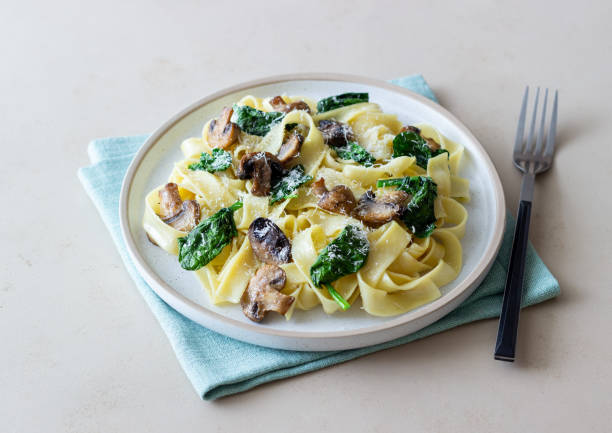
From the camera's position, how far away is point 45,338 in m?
4.93

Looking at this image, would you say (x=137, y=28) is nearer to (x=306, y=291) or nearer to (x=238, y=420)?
(x=306, y=291)

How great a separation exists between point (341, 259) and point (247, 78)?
3444 millimetres

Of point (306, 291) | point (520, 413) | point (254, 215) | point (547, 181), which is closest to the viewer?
point (520, 413)

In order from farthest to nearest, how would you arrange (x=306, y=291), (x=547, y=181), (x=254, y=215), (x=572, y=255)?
(x=547, y=181) → (x=572, y=255) → (x=254, y=215) → (x=306, y=291)

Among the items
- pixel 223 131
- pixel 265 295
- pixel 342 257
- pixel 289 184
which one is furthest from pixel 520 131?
pixel 265 295

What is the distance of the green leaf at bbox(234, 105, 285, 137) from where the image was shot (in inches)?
222

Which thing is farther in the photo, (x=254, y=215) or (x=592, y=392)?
(x=254, y=215)

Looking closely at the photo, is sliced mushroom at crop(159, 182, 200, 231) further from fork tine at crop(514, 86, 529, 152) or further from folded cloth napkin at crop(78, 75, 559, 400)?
fork tine at crop(514, 86, 529, 152)

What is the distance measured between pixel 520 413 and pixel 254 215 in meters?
2.24

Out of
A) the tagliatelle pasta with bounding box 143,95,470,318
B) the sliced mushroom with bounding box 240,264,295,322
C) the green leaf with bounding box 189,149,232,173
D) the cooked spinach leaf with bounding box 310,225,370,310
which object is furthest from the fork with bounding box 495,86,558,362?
the green leaf with bounding box 189,149,232,173

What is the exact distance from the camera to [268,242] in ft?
16.1

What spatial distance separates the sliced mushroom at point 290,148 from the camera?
5.35m

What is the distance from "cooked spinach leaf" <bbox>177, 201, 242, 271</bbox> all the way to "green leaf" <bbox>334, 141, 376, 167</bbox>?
1.11 m

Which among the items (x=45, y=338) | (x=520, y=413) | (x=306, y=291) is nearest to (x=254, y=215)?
(x=306, y=291)
